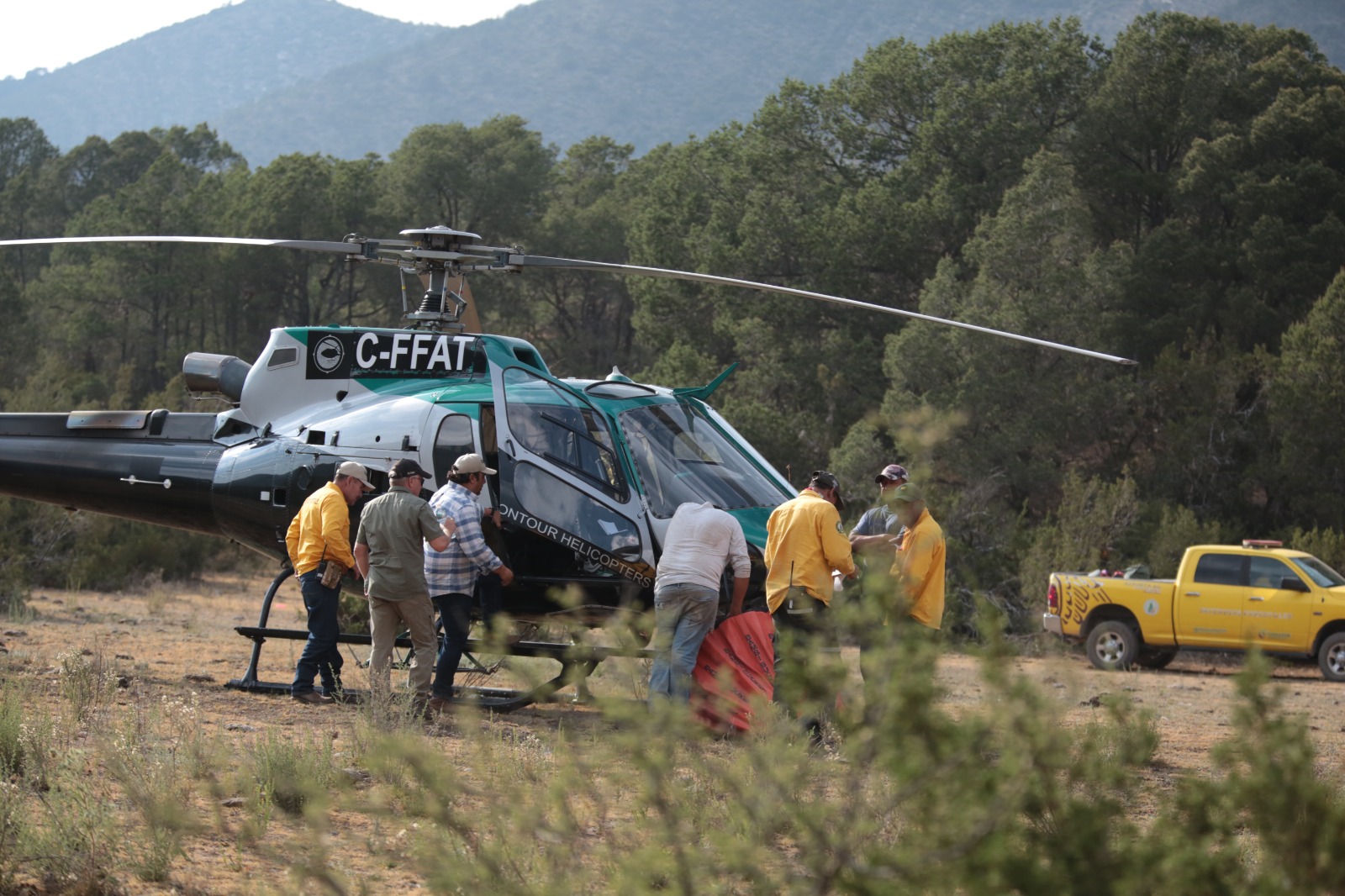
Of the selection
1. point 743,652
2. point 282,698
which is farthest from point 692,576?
point 282,698

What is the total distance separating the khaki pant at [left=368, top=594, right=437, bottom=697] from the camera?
9.06 meters

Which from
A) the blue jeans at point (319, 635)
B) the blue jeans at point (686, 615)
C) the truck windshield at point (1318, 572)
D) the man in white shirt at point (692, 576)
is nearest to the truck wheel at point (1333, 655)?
the truck windshield at point (1318, 572)

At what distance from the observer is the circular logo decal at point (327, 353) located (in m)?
10.5

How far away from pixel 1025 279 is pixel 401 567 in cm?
2096

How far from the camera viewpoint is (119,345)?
44.6 m

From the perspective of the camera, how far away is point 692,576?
834 centimetres

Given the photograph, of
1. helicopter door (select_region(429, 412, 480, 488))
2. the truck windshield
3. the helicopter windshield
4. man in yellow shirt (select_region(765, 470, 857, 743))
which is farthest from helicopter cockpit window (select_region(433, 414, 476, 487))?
the truck windshield

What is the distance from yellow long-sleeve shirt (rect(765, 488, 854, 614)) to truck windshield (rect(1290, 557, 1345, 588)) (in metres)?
11.2

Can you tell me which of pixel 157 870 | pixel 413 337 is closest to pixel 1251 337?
pixel 413 337

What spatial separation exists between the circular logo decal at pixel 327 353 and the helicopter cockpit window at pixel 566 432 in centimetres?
158

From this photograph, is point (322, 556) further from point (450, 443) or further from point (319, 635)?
point (450, 443)

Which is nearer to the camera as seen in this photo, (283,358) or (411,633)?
(411,633)

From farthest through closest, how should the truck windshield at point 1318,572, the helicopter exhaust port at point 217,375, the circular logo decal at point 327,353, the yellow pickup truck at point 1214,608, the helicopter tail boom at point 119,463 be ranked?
the truck windshield at point 1318,572 < the yellow pickup truck at point 1214,608 < the helicopter exhaust port at point 217,375 < the helicopter tail boom at point 119,463 < the circular logo decal at point 327,353

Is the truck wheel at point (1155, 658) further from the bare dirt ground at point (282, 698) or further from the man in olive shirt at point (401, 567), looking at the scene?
the man in olive shirt at point (401, 567)
